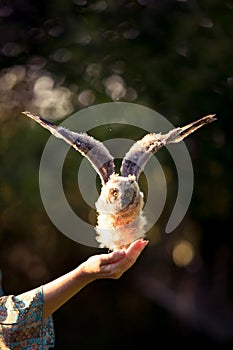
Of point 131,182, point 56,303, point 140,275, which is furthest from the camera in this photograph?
point 140,275

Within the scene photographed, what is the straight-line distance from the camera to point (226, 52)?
381cm

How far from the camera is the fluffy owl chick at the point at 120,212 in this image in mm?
1456

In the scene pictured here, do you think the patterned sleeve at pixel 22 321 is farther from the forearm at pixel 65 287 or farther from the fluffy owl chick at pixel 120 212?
the fluffy owl chick at pixel 120 212

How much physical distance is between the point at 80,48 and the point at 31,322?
8.39ft

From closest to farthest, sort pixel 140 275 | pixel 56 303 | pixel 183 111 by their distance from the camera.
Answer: pixel 56 303
pixel 183 111
pixel 140 275

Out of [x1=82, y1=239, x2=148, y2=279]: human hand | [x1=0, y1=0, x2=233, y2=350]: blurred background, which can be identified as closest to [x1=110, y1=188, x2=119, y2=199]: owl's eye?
[x1=82, y1=239, x2=148, y2=279]: human hand

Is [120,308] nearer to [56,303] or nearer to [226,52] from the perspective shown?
[226,52]

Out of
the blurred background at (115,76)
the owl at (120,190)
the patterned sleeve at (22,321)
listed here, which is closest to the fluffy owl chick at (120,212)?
the owl at (120,190)

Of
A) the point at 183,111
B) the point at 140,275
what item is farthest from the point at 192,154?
the point at 140,275

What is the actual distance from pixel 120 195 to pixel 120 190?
10mm

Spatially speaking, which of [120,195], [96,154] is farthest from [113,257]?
[96,154]

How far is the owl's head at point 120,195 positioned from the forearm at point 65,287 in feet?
0.50

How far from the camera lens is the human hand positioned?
4.72ft

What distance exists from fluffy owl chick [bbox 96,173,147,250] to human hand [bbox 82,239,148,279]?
0.12ft
